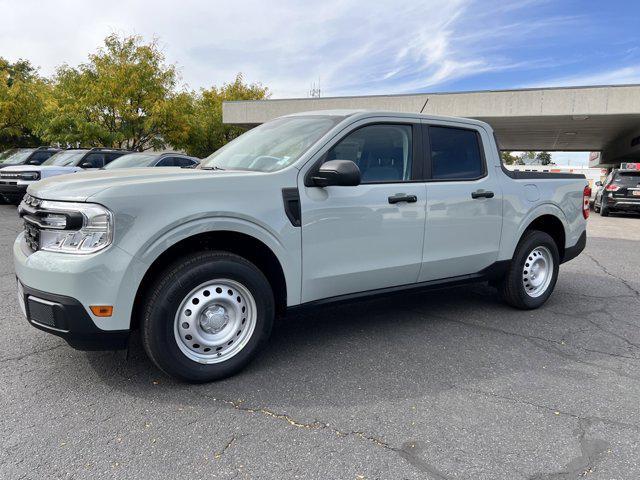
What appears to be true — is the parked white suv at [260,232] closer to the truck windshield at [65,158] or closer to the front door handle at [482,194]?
the front door handle at [482,194]

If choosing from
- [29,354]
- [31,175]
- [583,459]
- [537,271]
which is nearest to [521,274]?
[537,271]

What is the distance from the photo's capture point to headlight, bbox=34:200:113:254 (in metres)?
2.72

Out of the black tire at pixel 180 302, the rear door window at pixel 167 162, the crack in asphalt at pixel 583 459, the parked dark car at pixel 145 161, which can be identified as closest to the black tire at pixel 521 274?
the crack in asphalt at pixel 583 459

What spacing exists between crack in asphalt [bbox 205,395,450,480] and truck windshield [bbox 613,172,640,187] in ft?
57.9

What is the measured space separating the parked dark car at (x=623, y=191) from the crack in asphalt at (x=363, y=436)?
17330mm

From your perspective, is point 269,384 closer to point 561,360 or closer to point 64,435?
point 64,435

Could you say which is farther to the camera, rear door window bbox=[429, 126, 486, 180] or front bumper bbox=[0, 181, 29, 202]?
front bumper bbox=[0, 181, 29, 202]

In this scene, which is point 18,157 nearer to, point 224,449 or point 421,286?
point 421,286

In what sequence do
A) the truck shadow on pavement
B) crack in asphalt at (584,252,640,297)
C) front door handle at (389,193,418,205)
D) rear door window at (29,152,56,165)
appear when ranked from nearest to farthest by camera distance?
1. the truck shadow on pavement
2. front door handle at (389,193,418,205)
3. crack in asphalt at (584,252,640,297)
4. rear door window at (29,152,56,165)

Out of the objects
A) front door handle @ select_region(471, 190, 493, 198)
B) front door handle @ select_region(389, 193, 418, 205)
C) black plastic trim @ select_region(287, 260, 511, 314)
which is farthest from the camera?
front door handle @ select_region(471, 190, 493, 198)

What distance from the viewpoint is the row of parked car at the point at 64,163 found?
12.3 metres

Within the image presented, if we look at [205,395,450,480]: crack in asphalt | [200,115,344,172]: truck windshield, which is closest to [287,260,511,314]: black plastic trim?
[205,395,450,480]: crack in asphalt

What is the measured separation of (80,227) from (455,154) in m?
3.14

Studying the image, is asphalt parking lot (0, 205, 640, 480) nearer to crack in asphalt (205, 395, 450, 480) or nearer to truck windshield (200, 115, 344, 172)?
crack in asphalt (205, 395, 450, 480)
